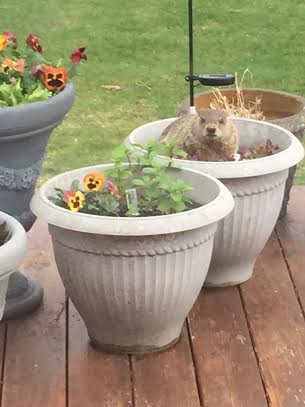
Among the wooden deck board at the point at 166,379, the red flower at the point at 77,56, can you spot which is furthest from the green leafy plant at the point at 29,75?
the wooden deck board at the point at 166,379

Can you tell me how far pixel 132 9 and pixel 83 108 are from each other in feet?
6.38

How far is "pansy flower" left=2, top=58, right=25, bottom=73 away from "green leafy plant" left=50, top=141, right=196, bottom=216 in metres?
0.37

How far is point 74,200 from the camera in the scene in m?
2.68

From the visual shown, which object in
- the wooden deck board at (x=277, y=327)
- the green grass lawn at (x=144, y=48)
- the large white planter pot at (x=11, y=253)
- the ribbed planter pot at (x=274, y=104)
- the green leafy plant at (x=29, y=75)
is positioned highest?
the green leafy plant at (x=29, y=75)

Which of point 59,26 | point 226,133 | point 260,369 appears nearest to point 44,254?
point 226,133

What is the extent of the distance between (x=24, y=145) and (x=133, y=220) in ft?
1.38

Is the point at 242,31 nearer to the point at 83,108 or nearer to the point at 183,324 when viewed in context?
the point at 83,108

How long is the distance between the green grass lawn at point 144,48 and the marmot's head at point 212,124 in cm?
172

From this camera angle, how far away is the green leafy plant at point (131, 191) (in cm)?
270

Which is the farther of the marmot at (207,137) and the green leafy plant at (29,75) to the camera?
the marmot at (207,137)

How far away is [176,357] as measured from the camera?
2811 mm

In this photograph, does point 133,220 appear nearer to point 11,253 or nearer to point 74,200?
point 74,200

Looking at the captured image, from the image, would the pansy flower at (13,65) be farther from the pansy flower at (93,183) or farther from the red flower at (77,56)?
the pansy flower at (93,183)

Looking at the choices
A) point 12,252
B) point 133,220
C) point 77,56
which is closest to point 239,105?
point 77,56
